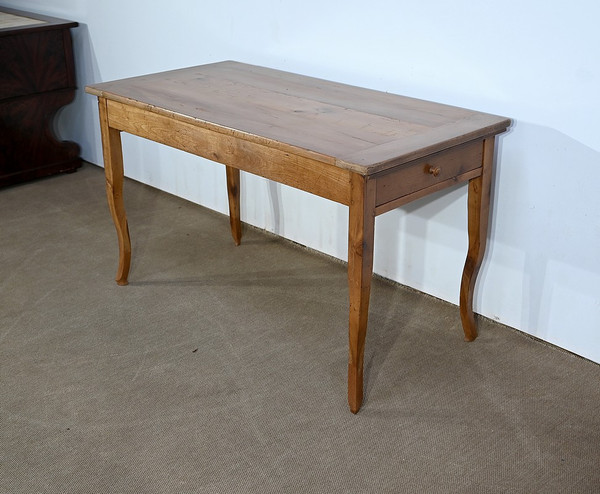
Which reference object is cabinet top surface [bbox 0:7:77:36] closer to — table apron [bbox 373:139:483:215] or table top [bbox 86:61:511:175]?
table top [bbox 86:61:511:175]

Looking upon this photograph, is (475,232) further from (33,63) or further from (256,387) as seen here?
(33,63)

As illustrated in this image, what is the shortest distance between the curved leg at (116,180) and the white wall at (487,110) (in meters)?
0.61

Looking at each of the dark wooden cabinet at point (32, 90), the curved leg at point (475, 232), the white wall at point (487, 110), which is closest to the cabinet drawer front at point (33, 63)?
the dark wooden cabinet at point (32, 90)

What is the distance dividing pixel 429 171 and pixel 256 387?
718 mm

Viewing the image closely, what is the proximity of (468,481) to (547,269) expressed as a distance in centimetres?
72

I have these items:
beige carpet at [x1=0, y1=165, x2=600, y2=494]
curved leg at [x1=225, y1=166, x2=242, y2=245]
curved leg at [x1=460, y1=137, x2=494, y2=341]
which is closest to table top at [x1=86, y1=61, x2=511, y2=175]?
curved leg at [x1=460, y1=137, x2=494, y2=341]

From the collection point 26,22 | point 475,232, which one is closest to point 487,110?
point 475,232

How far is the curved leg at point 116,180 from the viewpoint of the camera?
2.46 m

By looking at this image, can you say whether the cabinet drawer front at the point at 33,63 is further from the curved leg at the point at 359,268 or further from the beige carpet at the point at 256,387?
the curved leg at the point at 359,268

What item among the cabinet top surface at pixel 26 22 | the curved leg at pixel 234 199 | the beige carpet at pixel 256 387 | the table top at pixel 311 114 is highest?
the cabinet top surface at pixel 26 22

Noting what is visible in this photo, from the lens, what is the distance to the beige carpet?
1786mm

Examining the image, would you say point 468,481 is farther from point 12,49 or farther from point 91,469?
point 12,49

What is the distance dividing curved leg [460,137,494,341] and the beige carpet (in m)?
0.08

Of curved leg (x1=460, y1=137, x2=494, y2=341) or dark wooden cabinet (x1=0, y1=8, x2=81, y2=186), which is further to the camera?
dark wooden cabinet (x1=0, y1=8, x2=81, y2=186)
